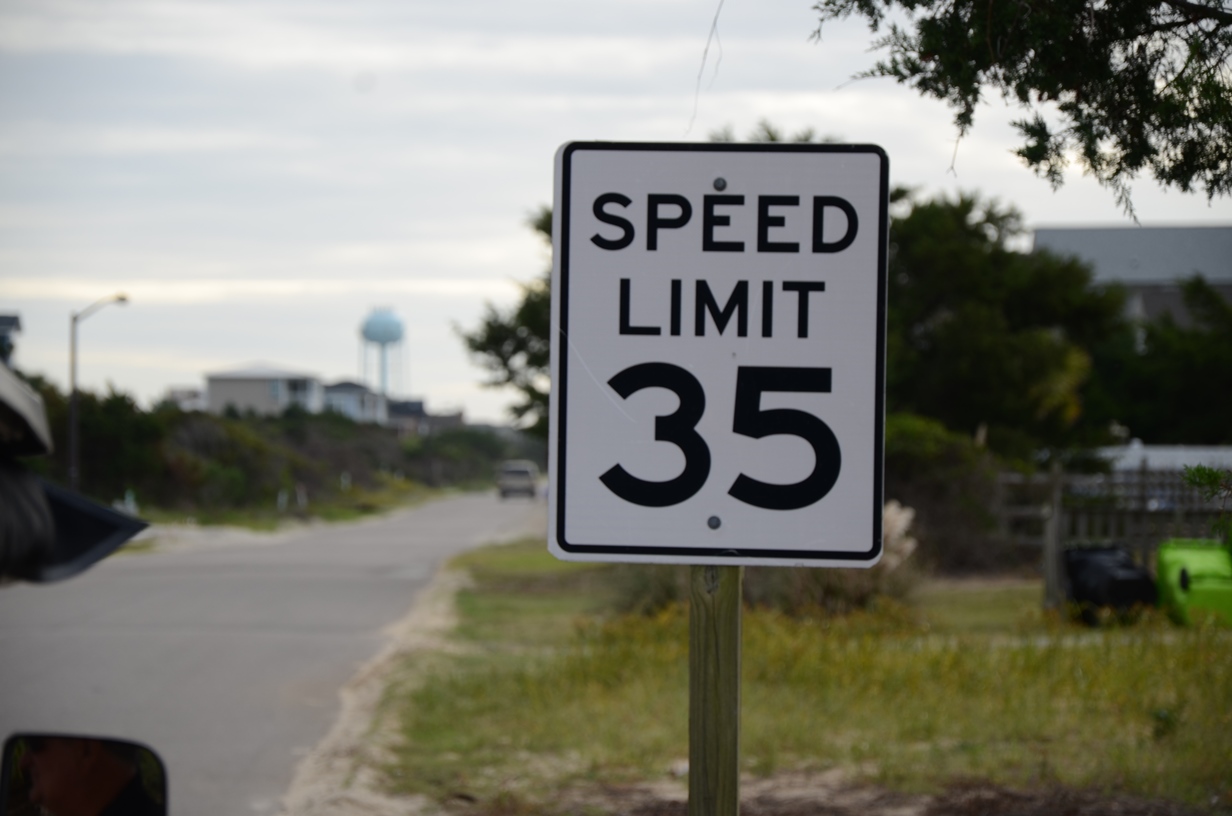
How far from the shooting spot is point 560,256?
2.69 metres

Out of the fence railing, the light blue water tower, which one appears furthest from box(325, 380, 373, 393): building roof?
the fence railing

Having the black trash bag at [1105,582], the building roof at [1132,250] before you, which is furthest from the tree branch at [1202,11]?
the building roof at [1132,250]

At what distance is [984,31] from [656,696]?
5889 mm

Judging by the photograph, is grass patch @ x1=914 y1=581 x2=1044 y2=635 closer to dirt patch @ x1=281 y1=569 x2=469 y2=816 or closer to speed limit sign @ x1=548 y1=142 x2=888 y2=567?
dirt patch @ x1=281 y1=569 x2=469 y2=816

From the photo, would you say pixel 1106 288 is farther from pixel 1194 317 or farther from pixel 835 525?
pixel 835 525

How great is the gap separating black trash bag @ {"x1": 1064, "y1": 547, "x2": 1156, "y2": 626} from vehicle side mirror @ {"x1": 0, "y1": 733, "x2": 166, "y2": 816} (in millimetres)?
10901

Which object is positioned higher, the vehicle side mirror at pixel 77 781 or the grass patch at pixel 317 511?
the vehicle side mirror at pixel 77 781

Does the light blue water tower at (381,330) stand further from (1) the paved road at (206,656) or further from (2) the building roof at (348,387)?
(1) the paved road at (206,656)

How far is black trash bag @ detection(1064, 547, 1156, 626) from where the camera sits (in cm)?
1252

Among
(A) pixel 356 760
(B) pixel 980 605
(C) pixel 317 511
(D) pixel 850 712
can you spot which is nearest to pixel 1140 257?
(C) pixel 317 511

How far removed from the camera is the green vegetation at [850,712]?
6570 millimetres

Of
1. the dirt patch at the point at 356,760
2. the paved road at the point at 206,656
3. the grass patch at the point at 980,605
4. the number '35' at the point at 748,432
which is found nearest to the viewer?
the number '35' at the point at 748,432

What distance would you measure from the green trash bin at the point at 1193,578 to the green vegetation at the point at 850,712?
45.0 inches

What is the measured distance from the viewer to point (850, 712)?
26.9 ft
